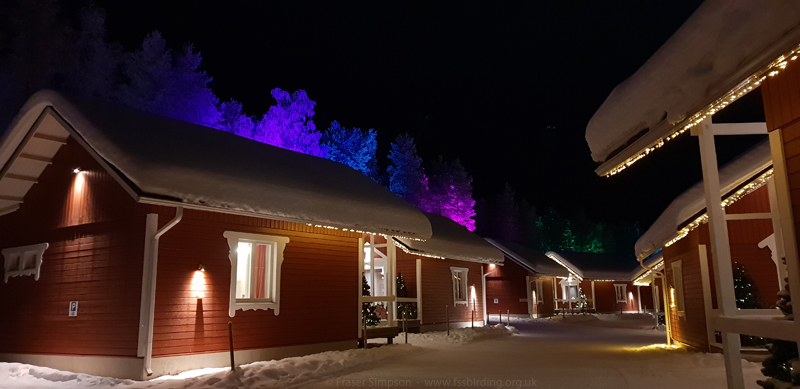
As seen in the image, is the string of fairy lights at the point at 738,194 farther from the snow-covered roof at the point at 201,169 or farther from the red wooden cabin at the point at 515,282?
the red wooden cabin at the point at 515,282

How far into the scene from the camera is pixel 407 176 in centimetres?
5975

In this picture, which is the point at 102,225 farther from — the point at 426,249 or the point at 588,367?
the point at 426,249

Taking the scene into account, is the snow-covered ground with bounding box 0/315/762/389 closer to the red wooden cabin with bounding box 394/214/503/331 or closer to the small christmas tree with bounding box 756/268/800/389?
the small christmas tree with bounding box 756/268/800/389

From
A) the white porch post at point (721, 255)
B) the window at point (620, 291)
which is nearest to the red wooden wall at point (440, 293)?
the white porch post at point (721, 255)

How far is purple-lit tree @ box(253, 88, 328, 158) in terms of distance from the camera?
139ft

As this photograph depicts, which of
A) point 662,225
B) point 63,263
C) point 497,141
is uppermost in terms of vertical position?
point 497,141

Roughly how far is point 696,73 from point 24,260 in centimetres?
1482

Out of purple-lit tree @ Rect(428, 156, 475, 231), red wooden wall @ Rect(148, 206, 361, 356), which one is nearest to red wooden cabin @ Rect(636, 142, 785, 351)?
red wooden wall @ Rect(148, 206, 361, 356)

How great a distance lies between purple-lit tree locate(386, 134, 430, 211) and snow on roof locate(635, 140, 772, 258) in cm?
4181

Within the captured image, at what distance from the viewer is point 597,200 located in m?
124

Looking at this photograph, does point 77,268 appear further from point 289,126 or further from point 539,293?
point 539,293

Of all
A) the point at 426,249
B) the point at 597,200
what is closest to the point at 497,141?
the point at 597,200

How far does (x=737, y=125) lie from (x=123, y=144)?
416 inches

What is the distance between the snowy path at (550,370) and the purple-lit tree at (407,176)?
43.2m
